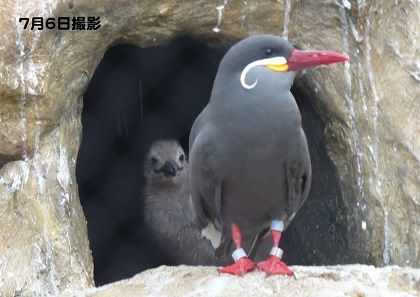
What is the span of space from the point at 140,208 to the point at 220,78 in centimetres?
173

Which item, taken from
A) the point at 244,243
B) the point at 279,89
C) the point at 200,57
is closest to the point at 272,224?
the point at 244,243

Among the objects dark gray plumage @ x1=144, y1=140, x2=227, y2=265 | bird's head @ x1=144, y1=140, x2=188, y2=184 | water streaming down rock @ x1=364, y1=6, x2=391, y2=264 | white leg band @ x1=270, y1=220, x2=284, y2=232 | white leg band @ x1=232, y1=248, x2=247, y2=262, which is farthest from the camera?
bird's head @ x1=144, y1=140, x2=188, y2=184

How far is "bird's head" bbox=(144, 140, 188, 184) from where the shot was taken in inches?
166

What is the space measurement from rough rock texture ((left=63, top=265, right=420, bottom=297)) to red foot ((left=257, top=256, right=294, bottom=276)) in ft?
0.07

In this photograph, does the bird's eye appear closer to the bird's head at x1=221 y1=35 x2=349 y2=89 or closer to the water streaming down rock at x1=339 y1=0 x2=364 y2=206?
the bird's head at x1=221 y1=35 x2=349 y2=89

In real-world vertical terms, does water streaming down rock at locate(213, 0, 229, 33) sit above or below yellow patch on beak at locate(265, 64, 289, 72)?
above

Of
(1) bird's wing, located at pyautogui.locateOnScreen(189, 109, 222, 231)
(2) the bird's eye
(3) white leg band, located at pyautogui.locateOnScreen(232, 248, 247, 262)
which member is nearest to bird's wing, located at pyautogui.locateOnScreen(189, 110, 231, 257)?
(1) bird's wing, located at pyautogui.locateOnScreen(189, 109, 222, 231)

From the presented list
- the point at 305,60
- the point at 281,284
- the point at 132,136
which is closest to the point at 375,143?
the point at 305,60

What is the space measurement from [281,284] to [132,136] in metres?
2.10

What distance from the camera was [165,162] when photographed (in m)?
4.22

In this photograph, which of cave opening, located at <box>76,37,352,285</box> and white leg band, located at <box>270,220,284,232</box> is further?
cave opening, located at <box>76,37,352,285</box>

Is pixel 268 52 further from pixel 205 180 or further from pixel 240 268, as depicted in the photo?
pixel 240 268

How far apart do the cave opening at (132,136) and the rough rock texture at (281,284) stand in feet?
3.57

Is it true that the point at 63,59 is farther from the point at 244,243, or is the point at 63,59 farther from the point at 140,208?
the point at 140,208
